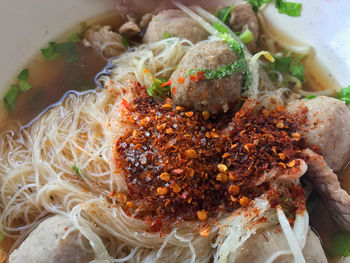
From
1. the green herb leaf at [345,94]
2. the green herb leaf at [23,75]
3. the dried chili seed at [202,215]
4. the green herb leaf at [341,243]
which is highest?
the green herb leaf at [23,75]

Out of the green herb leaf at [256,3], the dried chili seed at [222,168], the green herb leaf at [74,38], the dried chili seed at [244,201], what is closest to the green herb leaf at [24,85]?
the green herb leaf at [74,38]

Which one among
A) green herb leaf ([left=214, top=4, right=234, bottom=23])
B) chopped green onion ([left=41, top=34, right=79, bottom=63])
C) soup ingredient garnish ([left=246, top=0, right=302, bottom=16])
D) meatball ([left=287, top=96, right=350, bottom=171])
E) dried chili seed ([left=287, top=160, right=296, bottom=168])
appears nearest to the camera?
dried chili seed ([left=287, top=160, right=296, bottom=168])

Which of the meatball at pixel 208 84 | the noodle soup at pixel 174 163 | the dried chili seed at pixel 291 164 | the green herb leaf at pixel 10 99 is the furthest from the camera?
the green herb leaf at pixel 10 99

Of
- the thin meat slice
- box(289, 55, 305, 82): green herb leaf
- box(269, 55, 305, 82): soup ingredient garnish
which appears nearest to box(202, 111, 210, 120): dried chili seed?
the thin meat slice

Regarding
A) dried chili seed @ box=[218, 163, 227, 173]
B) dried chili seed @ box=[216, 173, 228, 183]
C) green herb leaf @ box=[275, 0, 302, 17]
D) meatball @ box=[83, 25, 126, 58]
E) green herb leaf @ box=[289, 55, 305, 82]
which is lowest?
green herb leaf @ box=[289, 55, 305, 82]

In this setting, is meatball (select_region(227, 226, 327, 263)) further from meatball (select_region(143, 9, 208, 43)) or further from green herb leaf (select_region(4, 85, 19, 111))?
green herb leaf (select_region(4, 85, 19, 111))

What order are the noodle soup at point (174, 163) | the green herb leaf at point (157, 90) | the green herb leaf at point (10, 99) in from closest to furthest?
the noodle soup at point (174, 163)
the green herb leaf at point (157, 90)
the green herb leaf at point (10, 99)

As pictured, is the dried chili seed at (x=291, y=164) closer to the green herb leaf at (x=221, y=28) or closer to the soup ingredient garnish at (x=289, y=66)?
the soup ingredient garnish at (x=289, y=66)
